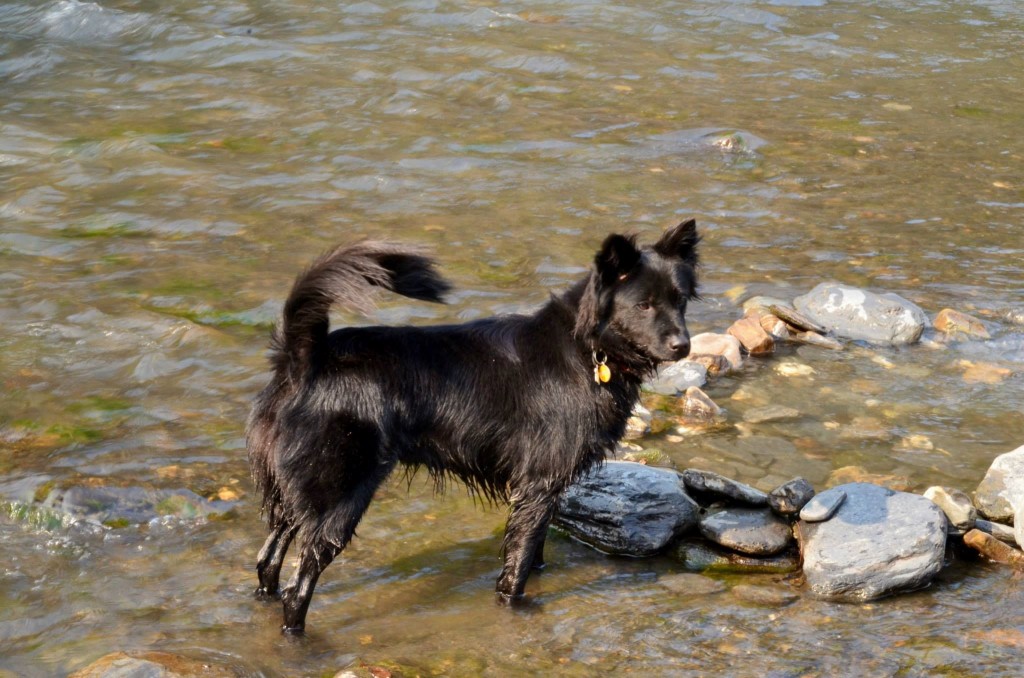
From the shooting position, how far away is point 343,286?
430 centimetres

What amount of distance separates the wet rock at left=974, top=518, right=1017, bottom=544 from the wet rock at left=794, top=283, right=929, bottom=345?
2382mm

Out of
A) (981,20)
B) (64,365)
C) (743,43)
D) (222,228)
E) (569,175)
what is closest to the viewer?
(64,365)

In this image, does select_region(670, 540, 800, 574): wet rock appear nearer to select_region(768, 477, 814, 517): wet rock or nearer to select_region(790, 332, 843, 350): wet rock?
select_region(768, 477, 814, 517): wet rock

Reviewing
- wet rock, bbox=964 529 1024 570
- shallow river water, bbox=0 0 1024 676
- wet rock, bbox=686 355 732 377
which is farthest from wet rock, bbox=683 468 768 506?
wet rock, bbox=686 355 732 377

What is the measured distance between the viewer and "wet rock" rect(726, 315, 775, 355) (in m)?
7.31

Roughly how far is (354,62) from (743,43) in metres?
5.25

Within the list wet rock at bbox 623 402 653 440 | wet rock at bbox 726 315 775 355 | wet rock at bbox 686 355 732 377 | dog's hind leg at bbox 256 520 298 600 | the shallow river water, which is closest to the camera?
the shallow river water

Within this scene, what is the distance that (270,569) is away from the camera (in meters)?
4.80

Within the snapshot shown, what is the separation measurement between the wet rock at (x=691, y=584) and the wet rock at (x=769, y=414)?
1.65m

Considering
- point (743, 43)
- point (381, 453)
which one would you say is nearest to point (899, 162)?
point (743, 43)

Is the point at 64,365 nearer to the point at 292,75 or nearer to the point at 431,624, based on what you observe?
the point at 431,624

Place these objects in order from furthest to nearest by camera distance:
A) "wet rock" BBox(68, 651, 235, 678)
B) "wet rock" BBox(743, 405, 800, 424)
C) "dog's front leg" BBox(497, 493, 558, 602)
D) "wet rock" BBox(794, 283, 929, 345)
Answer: "wet rock" BBox(794, 283, 929, 345) < "wet rock" BBox(743, 405, 800, 424) < "dog's front leg" BBox(497, 493, 558, 602) < "wet rock" BBox(68, 651, 235, 678)

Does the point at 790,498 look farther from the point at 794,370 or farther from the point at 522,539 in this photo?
the point at 794,370

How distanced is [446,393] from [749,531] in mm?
1622
